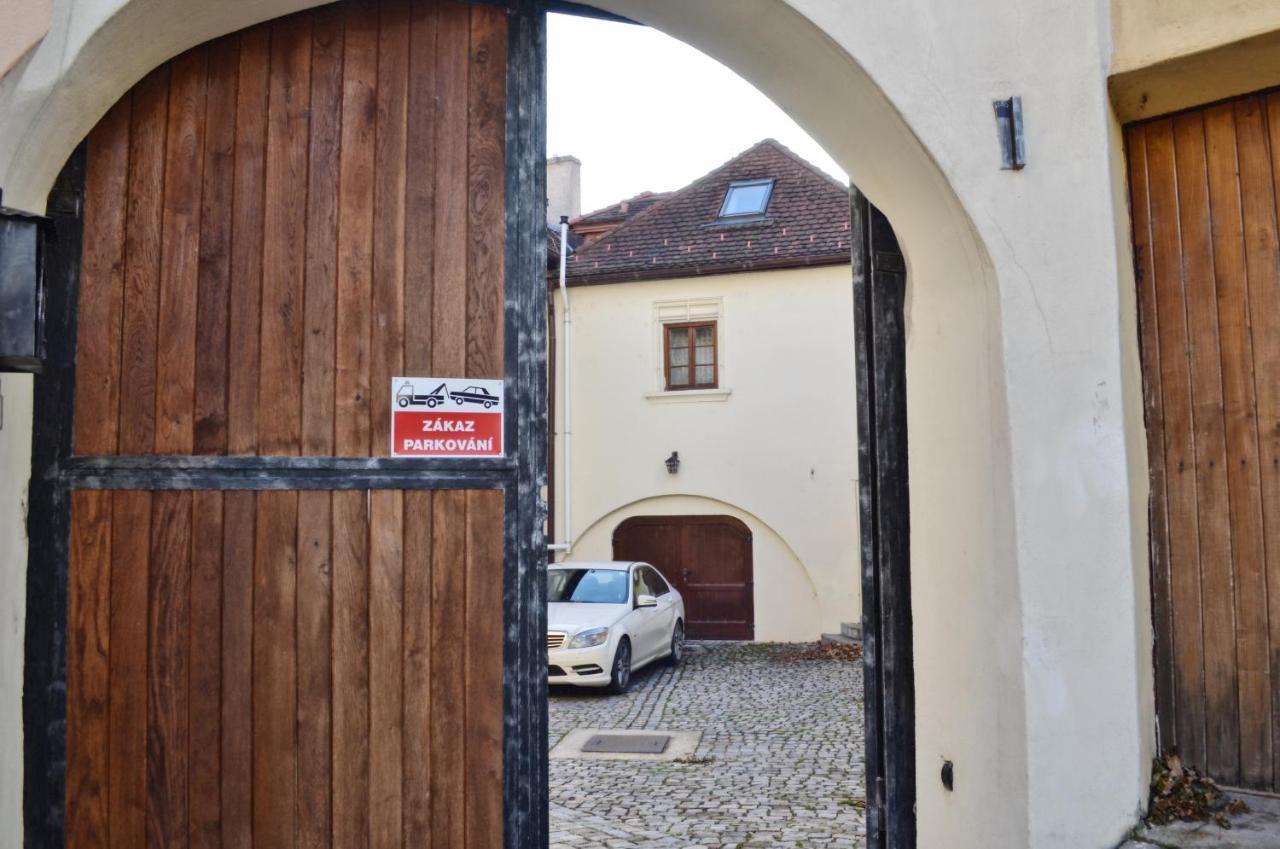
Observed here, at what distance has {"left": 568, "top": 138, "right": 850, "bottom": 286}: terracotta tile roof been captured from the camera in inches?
714

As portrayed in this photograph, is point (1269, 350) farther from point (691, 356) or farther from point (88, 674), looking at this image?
point (691, 356)

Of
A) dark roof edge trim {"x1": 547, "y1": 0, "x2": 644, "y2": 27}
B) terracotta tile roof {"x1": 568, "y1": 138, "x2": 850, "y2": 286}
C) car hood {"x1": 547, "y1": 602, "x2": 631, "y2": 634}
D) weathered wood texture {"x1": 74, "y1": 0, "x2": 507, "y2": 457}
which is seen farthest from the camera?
terracotta tile roof {"x1": 568, "y1": 138, "x2": 850, "y2": 286}

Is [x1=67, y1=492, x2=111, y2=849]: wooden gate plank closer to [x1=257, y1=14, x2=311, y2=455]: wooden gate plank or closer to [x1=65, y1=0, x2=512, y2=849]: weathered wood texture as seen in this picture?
[x1=65, y1=0, x2=512, y2=849]: weathered wood texture

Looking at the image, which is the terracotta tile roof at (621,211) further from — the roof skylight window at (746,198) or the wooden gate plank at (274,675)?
the wooden gate plank at (274,675)

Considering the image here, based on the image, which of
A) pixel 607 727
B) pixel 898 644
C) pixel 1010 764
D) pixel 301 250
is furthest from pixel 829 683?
pixel 301 250

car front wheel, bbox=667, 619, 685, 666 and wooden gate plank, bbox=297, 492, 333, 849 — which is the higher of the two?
wooden gate plank, bbox=297, 492, 333, 849

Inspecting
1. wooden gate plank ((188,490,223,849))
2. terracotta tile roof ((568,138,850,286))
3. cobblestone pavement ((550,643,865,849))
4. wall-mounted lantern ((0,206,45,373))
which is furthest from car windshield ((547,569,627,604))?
wall-mounted lantern ((0,206,45,373))

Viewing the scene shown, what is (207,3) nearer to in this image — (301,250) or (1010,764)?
(301,250)

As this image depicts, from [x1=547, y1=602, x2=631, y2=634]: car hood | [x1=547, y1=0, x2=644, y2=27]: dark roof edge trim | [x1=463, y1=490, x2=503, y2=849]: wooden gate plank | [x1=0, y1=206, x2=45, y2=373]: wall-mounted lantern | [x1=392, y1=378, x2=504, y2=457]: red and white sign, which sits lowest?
[x1=547, y1=602, x2=631, y2=634]: car hood

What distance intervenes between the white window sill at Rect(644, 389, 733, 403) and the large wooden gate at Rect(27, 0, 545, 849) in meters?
14.3

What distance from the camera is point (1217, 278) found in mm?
3951

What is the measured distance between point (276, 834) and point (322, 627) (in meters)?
0.71

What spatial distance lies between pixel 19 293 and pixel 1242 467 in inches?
157

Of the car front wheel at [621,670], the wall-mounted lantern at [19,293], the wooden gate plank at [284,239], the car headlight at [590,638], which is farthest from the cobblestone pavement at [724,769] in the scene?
the wall-mounted lantern at [19,293]
